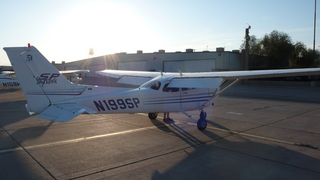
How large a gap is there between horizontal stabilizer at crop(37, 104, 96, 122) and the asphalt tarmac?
38.1 inches

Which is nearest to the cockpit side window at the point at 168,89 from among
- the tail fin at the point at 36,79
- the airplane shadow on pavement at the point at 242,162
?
the airplane shadow on pavement at the point at 242,162

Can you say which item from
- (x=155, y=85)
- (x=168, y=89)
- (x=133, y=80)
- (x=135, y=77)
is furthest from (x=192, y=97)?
(x=135, y=77)

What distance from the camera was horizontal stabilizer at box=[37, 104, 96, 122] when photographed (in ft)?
21.8

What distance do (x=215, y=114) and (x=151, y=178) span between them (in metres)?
8.16

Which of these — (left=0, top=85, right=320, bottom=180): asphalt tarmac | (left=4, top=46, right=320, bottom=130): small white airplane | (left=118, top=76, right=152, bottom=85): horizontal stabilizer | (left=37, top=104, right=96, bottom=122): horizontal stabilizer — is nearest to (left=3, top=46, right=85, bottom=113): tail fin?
(left=4, top=46, right=320, bottom=130): small white airplane

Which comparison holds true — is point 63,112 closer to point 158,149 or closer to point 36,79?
point 36,79

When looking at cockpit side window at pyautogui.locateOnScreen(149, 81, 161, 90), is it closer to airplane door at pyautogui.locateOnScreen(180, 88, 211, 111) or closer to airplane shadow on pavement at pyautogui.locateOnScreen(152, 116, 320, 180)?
airplane door at pyautogui.locateOnScreen(180, 88, 211, 111)

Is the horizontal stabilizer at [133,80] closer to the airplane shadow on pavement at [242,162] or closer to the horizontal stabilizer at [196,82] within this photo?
the horizontal stabilizer at [196,82]

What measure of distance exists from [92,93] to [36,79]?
170 cm

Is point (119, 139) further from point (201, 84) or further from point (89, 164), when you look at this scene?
point (201, 84)

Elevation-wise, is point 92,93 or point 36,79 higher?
point 36,79

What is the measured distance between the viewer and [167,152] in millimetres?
6848

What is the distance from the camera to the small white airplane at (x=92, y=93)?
733 centimetres

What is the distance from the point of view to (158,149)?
7.10 meters
